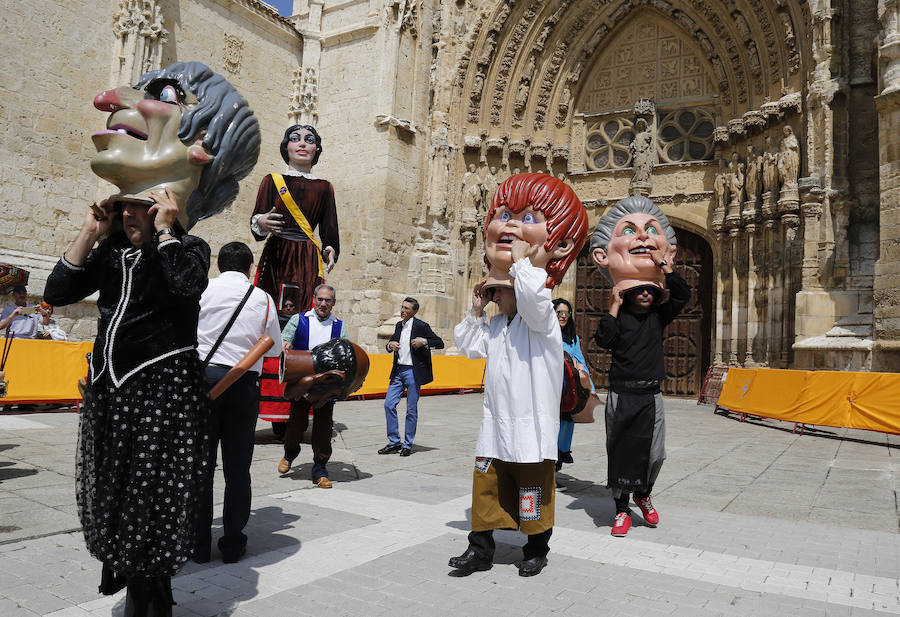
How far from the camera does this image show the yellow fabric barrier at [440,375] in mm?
12727

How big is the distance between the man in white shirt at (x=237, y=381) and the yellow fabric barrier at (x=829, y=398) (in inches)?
325

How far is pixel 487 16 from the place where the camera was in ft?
53.4

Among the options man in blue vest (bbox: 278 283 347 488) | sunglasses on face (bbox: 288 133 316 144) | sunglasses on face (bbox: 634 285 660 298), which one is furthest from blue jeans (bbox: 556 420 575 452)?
sunglasses on face (bbox: 288 133 316 144)

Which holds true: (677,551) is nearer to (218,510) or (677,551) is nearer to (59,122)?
(218,510)

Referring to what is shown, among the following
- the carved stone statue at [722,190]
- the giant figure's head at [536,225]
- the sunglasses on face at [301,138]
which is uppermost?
the carved stone statue at [722,190]

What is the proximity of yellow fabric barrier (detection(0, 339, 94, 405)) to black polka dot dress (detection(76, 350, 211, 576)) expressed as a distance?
21.5ft

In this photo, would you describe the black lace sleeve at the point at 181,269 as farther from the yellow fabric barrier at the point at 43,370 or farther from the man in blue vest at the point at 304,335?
the yellow fabric barrier at the point at 43,370

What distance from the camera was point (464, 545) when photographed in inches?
140

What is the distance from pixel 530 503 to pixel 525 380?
2.05 feet

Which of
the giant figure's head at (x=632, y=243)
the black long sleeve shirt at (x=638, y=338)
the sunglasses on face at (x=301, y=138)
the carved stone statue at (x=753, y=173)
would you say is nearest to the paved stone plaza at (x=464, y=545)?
the black long sleeve shirt at (x=638, y=338)

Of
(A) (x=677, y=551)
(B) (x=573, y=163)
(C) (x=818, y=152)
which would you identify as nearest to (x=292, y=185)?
(A) (x=677, y=551)

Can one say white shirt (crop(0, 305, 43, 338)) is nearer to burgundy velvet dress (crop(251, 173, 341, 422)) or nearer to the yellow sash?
burgundy velvet dress (crop(251, 173, 341, 422))

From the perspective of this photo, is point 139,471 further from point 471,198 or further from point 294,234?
point 471,198

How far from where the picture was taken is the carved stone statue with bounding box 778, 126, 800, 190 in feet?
40.5
